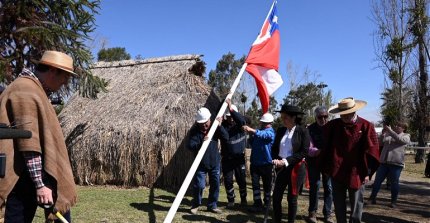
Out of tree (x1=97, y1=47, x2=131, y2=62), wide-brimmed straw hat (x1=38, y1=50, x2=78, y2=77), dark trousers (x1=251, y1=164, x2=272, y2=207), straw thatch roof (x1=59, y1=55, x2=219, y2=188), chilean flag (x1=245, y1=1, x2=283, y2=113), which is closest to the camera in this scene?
wide-brimmed straw hat (x1=38, y1=50, x2=78, y2=77)

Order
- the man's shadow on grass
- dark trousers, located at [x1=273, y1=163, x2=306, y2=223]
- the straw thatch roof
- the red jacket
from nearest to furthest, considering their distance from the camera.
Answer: the red jacket < dark trousers, located at [x1=273, y1=163, x2=306, y2=223] < the man's shadow on grass < the straw thatch roof

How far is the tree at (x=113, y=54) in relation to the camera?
34016 mm

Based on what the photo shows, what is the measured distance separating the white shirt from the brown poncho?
333 centimetres

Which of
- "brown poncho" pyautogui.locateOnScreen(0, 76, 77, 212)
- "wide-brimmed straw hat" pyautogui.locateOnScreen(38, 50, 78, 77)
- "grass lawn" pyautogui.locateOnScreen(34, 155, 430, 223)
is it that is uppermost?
"wide-brimmed straw hat" pyautogui.locateOnScreen(38, 50, 78, 77)

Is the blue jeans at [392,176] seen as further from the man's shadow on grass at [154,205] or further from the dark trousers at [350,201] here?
the man's shadow on grass at [154,205]

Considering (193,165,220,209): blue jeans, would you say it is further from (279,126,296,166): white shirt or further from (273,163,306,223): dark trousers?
(279,126,296,166): white shirt

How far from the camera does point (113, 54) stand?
3550 centimetres

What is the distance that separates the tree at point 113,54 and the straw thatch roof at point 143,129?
23.1 metres

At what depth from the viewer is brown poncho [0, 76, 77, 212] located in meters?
2.79

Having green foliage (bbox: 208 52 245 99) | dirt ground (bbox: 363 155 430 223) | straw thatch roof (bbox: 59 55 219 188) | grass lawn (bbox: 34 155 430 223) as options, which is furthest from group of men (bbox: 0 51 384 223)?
green foliage (bbox: 208 52 245 99)

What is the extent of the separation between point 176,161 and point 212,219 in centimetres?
305

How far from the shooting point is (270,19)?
6.85m

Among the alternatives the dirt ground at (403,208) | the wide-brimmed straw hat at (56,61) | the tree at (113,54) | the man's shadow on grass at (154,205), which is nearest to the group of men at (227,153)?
the wide-brimmed straw hat at (56,61)

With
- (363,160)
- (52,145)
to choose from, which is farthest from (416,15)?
(52,145)
